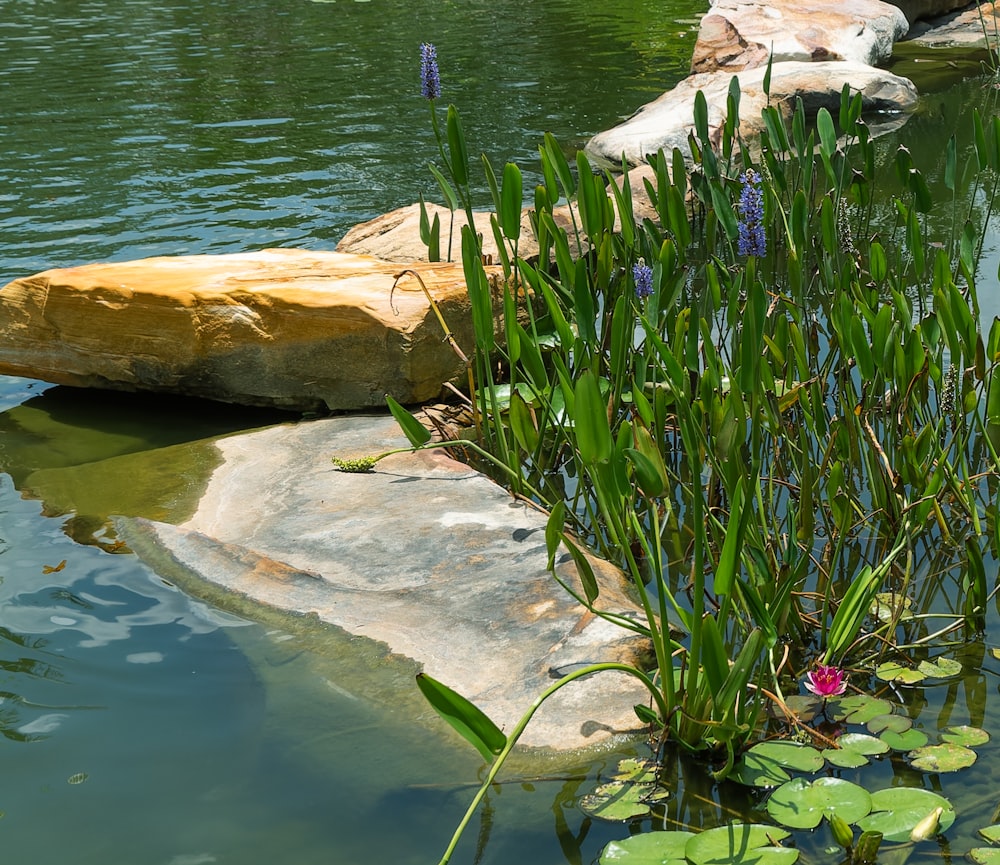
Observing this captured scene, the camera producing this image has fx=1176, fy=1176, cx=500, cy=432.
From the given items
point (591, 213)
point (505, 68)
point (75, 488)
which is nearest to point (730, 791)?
point (591, 213)

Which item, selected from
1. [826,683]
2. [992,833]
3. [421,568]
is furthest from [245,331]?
[992,833]

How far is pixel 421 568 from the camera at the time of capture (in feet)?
10.6

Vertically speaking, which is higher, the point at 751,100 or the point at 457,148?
the point at 457,148

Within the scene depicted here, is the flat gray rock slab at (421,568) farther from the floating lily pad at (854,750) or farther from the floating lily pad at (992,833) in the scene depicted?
the floating lily pad at (992,833)

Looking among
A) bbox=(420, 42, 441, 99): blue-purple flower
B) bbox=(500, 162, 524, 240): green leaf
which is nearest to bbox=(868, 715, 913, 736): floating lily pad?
bbox=(500, 162, 524, 240): green leaf

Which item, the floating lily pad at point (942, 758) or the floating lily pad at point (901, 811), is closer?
the floating lily pad at point (901, 811)

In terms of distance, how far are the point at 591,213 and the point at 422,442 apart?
33.8 inches

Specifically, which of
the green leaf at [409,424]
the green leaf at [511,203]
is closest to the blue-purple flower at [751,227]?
the green leaf at [511,203]

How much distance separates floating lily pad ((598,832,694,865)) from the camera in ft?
7.13

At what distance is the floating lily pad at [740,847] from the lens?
213cm

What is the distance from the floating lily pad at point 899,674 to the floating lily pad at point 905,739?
8.6 inches

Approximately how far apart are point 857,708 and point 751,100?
7.51 m

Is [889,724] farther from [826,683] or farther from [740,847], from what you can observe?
[740,847]

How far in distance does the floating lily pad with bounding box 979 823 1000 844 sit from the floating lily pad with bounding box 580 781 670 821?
1.97 ft
